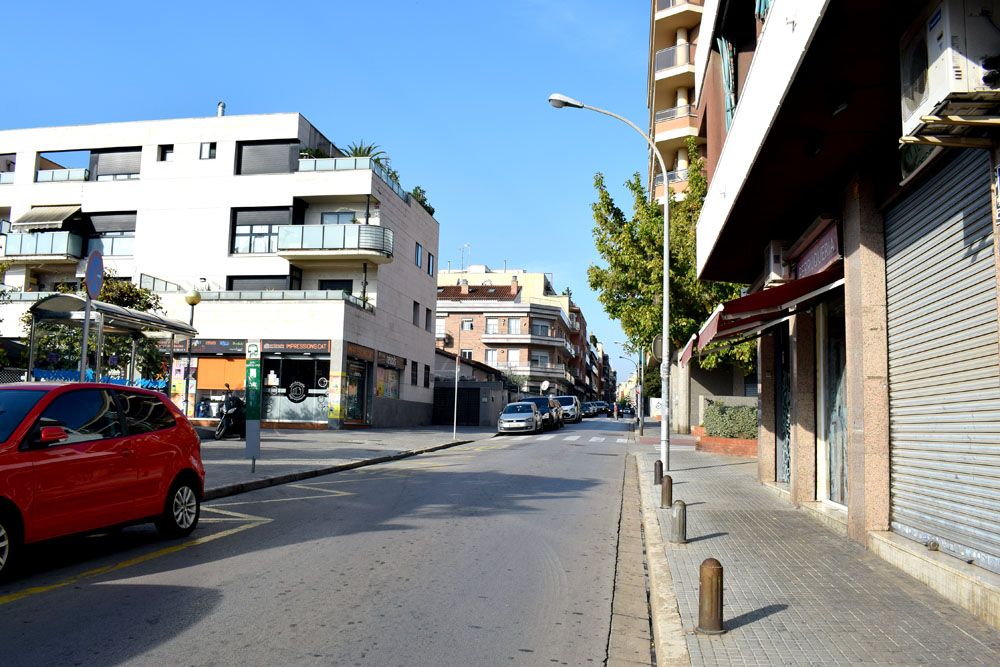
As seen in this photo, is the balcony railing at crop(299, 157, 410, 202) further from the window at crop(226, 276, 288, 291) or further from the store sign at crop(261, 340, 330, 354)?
the store sign at crop(261, 340, 330, 354)

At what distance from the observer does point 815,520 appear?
1005 cm

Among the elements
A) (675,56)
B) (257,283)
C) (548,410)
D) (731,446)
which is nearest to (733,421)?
(731,446)

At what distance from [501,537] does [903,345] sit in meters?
4.76

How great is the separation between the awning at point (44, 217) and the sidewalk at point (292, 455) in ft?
57.7

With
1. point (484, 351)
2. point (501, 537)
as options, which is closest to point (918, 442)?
point (501, 537)

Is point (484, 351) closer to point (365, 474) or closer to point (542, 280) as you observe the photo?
point (542, 280)

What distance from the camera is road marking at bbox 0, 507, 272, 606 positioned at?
5.84m

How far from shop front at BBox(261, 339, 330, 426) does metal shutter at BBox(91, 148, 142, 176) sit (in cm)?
1286

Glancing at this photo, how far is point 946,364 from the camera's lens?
6.62 metres

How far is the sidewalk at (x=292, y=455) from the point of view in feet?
43.1

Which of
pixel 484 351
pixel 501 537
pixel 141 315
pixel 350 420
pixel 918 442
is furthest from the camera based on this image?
pixel 484 351

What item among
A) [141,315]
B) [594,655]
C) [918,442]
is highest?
[141,315]

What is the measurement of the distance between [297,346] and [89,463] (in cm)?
2546

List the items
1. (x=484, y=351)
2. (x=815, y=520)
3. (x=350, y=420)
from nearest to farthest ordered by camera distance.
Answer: (x=815, y=520) → (x=350, y=420) → (x=484, y=351)
